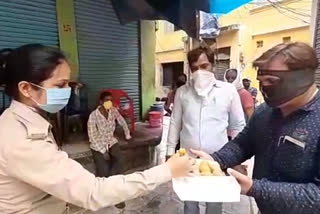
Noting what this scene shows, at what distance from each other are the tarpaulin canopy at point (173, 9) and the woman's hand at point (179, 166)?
9.01ft

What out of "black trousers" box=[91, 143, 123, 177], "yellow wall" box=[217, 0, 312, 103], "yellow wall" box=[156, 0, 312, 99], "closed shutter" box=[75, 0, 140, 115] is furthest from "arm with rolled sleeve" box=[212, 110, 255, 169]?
"yellow wall" box=[217, 0, 312, 103]

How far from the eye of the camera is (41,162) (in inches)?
41.8

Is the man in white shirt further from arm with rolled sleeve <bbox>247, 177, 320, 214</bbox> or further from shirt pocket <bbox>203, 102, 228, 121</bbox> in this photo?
arm with rolled sleeve <bbox>247, 177, 320, 214</bbox>

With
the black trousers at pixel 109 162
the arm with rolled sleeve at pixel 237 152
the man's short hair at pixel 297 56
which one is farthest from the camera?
the black trousers at pixel 109 162

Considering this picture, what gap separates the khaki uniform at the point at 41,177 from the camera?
1062 millimetres

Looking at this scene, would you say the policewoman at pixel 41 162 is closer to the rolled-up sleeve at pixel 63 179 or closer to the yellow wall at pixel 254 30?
the rolled-up sleeve at pixel 63 179

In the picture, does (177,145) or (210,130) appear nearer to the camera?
(210,130)

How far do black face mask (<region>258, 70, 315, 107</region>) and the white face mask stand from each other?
1.06m

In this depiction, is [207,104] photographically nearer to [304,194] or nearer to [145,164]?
[304,194]

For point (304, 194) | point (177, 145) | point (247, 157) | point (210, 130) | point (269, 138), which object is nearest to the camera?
point (304, 194)

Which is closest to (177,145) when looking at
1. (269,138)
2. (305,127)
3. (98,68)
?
(269,138)

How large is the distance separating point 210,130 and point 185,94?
1.15 ft

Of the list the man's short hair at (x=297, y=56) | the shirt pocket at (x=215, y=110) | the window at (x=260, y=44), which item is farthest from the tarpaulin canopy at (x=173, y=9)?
the window at (x=260, y=44)

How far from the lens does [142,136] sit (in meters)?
4.59
